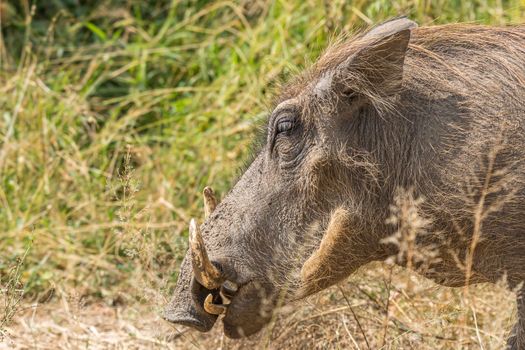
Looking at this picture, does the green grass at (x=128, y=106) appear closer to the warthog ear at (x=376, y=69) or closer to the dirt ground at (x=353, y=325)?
the dirt ground at (x=353, y=325)

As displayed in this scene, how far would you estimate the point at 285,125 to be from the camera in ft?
10.7

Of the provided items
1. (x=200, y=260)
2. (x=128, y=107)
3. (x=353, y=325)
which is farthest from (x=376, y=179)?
(x=128, y=107)

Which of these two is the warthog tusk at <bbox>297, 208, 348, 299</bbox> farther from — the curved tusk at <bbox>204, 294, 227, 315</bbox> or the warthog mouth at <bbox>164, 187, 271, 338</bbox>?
the curved tusk at <bbox>204, 294, 227, 315</bbox>

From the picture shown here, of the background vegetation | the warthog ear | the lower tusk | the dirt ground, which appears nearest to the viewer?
the warthog ear

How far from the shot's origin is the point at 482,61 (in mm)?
3098

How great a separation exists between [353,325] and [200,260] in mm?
949

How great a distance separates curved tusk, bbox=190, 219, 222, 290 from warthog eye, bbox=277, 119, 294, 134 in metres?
0.42

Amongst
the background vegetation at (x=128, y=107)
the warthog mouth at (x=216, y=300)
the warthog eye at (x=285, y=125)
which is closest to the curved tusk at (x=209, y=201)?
the warthog mouth at (x=216, y=300)

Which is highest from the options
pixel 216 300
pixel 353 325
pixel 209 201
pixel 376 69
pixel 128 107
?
pixel 376 69

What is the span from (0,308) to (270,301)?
147 cm

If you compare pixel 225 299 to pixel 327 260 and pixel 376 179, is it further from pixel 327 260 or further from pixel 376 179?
pixel 376 179

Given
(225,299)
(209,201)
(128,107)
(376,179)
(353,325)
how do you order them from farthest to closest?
(128,107), (353,325), (209,201), (225,299), (376,179)

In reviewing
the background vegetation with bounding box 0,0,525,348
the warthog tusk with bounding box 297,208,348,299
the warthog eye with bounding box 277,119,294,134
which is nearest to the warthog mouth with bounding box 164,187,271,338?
the warthog tusk with bounding box 297,208,348,299

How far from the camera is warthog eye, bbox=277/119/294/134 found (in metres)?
3.25
